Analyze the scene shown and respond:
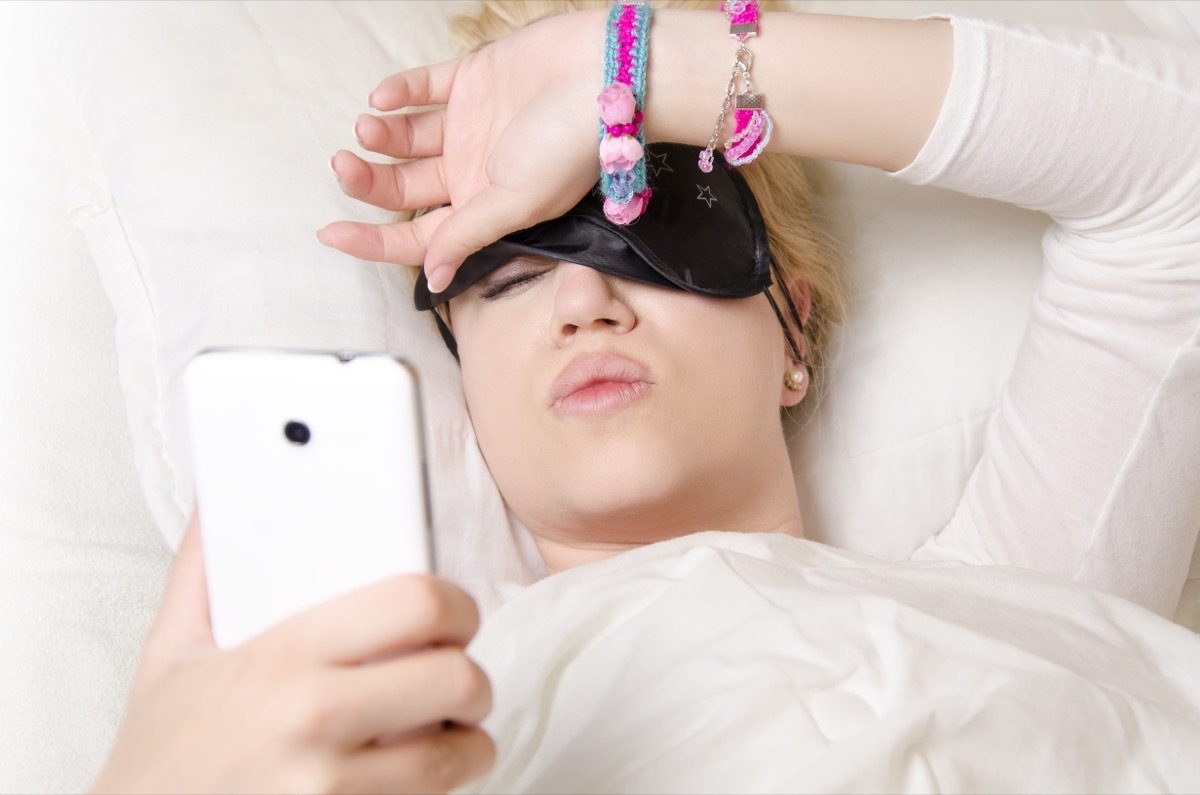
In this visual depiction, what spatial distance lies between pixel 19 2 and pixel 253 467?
1318mm

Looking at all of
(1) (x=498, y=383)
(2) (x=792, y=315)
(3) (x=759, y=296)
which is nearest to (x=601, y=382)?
(1) (x=498, y=383)

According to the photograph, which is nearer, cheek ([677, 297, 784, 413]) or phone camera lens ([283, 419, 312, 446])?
phone camera lens ([283, 419, 312, 446])

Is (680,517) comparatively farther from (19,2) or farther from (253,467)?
(19,2)

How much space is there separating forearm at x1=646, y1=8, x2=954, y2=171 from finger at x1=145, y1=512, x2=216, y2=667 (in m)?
0.65

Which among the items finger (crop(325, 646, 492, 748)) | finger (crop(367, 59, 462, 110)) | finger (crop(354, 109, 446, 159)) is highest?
finger (crop(367, 59, 462, 110))

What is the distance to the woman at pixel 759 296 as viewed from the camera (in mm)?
1078

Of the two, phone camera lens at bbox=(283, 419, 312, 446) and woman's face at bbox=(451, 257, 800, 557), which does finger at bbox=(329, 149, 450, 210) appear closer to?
woman's face at bbox=(451, 257, 800, 557)

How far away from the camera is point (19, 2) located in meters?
1.57

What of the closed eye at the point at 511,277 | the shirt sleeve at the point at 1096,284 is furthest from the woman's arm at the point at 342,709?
the shirt sleeve at the point at 1096,284

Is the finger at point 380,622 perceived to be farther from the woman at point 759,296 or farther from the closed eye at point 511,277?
the closed eye at point 511,277

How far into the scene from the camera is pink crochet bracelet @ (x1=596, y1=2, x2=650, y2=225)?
1.04 meters

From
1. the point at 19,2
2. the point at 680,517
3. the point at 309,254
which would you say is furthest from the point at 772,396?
the point at 19,2

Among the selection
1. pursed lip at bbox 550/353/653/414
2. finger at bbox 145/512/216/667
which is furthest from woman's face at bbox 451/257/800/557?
finger at bbox 145/512/216/667

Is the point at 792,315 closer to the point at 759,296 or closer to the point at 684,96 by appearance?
the point at 759,296
